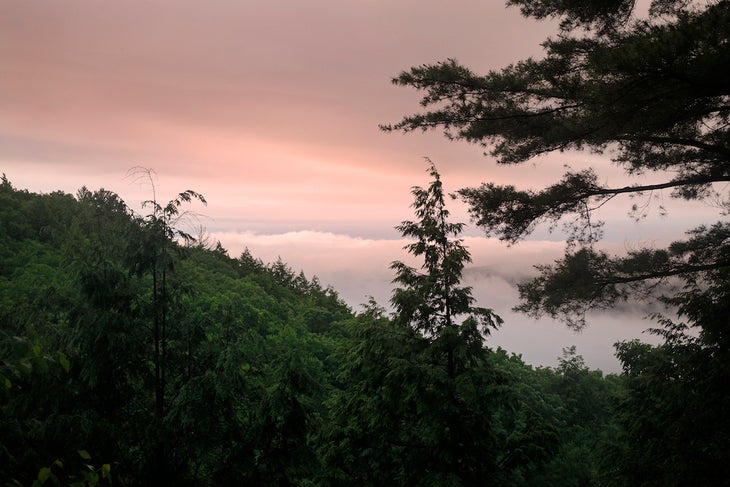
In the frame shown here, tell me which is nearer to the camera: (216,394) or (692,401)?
(216,394)

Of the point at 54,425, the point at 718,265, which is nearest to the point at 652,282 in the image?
the point at 718,265

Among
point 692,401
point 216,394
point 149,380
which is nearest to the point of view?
point 216,394

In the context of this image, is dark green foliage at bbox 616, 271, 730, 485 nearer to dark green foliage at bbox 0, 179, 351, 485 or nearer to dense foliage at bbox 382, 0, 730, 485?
dense foliage at bbox 382, 0, 730, 485

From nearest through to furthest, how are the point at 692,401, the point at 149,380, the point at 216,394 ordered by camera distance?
the point at 216,394 < the point at 149,380 < the point at 692,401

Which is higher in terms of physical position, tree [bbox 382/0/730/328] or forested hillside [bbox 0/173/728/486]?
tree [bbox 382/0/730/328]

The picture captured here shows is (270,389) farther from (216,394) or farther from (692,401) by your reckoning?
(692,401)

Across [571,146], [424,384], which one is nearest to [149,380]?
[424,384]

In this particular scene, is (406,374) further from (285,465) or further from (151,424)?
(151,424)

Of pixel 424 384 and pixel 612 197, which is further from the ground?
pixel 612 197

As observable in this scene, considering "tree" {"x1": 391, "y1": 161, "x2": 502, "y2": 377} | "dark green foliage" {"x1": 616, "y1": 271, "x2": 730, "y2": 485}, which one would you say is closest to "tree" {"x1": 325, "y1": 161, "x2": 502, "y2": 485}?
"tree" {"x1": 391, "y1": 161, "x2": 502, "y2": 377}

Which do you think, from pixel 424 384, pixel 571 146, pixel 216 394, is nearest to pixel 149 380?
pixel 216 394

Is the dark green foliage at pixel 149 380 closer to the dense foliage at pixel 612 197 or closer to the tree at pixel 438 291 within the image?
the tree at pixel 438 291

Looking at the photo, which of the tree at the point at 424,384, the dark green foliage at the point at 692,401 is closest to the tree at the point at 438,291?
the tree at the point at 424,384

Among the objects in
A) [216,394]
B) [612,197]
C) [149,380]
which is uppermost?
[612,197]
